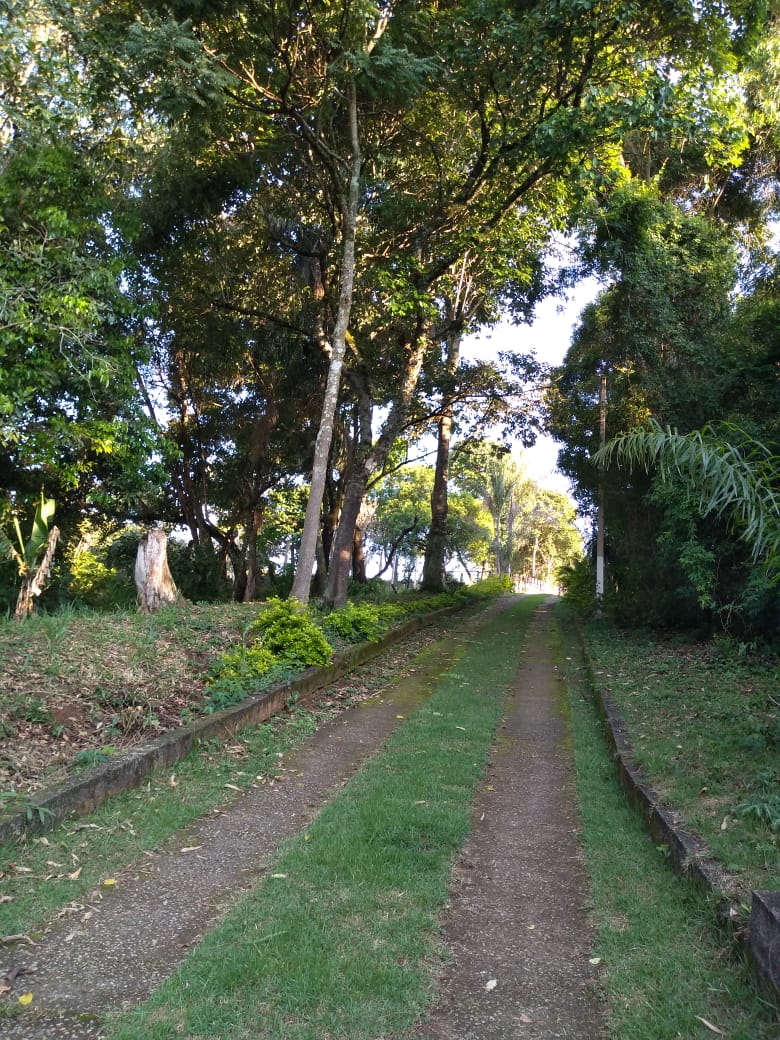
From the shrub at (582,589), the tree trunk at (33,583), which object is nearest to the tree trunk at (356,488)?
the tree trunk at (33,583)

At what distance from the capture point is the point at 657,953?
3150mm

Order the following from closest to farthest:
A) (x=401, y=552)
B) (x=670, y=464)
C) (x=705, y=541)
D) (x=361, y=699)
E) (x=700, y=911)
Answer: (x=700, y=911)
(x=670, y=464)
(x=361, y=699)
(x=705, y=541)
(x=401, y=552)

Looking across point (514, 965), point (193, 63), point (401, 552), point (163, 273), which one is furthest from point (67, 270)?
point (401, 552)

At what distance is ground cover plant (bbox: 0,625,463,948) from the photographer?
3.46 meters

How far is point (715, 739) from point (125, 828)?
14.9 feet

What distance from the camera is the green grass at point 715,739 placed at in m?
3.92

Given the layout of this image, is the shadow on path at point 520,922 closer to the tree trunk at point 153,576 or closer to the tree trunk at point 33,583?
the tree trunk at point 153,576

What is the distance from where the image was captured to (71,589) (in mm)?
16188

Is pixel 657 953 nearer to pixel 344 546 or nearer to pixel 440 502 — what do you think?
pixel 344 546

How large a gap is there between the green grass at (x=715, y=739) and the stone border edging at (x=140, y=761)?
346 cm

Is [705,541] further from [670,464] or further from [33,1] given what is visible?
[33,1]

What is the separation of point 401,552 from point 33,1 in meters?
33.0

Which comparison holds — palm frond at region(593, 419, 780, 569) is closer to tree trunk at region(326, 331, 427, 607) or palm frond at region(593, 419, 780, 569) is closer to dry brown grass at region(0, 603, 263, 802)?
dry brown grass at region(0, 603, 263, 802)

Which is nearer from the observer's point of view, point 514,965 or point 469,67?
point 514,965
